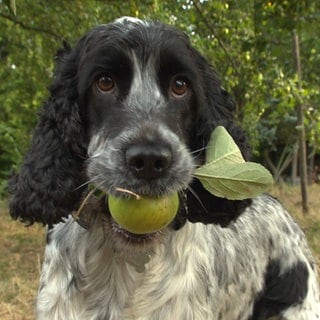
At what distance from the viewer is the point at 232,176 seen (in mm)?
2709

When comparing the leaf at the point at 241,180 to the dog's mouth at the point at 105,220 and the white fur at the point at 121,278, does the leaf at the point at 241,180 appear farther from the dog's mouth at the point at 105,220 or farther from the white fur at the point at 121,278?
the white fur at the point at 121,278

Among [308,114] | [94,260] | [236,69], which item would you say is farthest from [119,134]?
[308,114]

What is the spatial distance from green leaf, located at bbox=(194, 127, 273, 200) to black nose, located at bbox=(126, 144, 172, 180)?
0.91ft

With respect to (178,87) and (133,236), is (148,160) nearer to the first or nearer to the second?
(133,236)

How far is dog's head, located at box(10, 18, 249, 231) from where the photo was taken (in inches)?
111

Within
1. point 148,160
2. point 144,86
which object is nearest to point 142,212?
point 148,160

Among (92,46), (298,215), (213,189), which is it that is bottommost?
(298,215)

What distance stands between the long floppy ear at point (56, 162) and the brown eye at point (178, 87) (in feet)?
1.43

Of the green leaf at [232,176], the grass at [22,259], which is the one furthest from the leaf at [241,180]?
the grass at [22,259]

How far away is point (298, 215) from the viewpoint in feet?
39.7

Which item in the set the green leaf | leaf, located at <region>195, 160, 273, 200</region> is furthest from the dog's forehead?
leaf, located at <region>195, 160, 273, 200</region>

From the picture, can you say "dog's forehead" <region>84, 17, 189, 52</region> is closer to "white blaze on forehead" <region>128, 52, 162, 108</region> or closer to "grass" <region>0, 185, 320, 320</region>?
"white blaze on forehead" <region>128, 52, 162, 108</region>

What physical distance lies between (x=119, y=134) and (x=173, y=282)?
82 cm

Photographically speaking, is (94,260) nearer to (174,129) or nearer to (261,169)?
(174,129)
